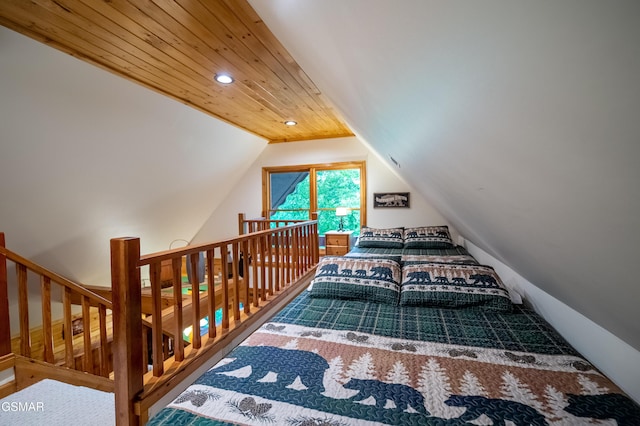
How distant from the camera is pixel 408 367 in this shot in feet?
3.90

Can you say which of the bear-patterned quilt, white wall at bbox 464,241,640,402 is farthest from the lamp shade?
the bear-patterned quilt

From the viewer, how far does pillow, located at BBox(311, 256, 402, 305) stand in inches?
76.5

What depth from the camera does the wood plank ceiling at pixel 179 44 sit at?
154 cm

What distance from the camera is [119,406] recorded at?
118 centimetres

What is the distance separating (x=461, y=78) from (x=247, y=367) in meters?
1.26

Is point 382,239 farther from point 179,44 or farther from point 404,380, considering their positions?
point 179,44

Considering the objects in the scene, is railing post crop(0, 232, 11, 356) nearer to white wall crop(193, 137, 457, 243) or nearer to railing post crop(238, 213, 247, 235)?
railing post crop(238, 213, 247, 235)

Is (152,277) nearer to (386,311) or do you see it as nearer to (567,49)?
(386,311)

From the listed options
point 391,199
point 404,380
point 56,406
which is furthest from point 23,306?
point 391,199

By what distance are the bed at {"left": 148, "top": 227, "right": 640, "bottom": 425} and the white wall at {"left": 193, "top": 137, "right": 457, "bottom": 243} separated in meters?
2.60

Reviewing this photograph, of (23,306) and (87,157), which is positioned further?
(87,157)

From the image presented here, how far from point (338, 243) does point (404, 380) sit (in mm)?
3218

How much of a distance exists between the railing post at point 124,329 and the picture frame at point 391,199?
153 inches

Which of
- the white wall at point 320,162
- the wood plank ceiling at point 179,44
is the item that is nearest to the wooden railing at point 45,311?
the wood plank ceiling at point 179,44
